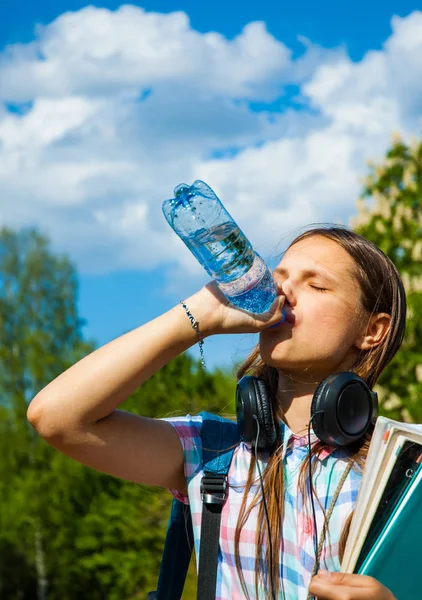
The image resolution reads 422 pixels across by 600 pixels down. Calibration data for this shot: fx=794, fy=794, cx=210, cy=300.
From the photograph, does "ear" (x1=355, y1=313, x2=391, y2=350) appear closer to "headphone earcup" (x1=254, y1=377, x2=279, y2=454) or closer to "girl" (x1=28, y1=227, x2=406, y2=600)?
"girl" (x1=28, y1=227, x2=406, y2=600)

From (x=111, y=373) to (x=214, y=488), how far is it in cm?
46

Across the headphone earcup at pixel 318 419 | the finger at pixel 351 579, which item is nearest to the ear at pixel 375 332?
the headphone earcup at pixel 318 419

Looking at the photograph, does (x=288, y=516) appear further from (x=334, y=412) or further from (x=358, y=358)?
(x=358, y=358)

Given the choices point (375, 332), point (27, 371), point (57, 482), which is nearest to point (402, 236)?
point (375, 332)

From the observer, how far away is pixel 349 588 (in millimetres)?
1818

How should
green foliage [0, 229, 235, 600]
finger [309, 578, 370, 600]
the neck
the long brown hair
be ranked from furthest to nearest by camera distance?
green foliage [0, 229, 235, 600] → the neck → the long brown hair → finger [309, 578, 370, 600]

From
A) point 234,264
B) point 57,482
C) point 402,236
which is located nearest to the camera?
point 234,264

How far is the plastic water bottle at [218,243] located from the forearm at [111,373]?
150mm

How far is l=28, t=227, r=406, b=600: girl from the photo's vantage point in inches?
88.7

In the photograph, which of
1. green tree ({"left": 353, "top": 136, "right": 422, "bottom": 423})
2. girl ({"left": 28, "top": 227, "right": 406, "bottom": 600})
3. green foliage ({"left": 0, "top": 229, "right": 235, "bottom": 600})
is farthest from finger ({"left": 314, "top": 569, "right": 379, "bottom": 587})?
green foliage ({"left": 0, "top": 229, "right": 235, "bottom": 600})

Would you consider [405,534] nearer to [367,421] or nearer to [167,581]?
[367,421]

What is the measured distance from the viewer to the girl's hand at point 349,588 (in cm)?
181

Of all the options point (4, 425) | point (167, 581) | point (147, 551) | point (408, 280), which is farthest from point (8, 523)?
A: point (167, 581)

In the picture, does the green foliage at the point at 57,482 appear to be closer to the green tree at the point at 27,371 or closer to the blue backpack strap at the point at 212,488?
the green tree at the point at 27,371
